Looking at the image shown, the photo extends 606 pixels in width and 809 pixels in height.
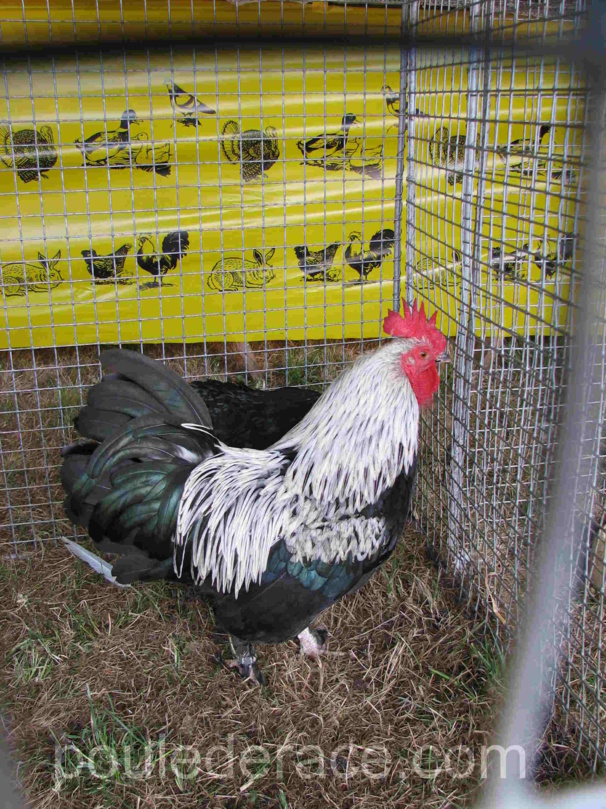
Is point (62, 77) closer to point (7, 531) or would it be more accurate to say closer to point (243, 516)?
point (7, 531)

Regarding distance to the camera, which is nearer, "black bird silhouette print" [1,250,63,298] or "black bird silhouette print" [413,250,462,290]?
"black bird silhouette print" [413,250,462,290]

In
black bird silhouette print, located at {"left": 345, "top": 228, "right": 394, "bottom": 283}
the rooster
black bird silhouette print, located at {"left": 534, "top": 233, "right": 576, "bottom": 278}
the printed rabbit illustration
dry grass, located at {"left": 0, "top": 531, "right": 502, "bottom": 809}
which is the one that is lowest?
dry grass, located at {"left": 0, "top": 531, "right": 502, "bottom": 809}

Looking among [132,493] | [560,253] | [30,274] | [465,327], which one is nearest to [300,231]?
[30,274]

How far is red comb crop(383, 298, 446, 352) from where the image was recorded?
108 inches

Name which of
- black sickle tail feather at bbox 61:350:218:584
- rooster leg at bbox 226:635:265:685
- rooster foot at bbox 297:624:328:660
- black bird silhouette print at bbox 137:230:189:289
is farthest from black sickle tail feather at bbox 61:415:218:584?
black bird silhouette print at bbox 137:230:189:289

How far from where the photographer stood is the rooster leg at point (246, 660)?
2.90 meters

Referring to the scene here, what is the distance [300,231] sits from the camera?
464 cm

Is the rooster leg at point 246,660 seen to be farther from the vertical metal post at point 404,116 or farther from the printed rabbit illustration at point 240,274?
the printed rabbit illustration at point 240,274

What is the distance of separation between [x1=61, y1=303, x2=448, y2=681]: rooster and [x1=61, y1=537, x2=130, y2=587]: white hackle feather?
0.83 m

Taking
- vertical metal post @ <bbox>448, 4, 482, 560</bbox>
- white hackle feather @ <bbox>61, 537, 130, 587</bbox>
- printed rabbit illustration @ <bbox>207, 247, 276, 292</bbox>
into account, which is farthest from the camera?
printed rabbit illustration @ <bbox>207, 247, 276, 292</bbox>

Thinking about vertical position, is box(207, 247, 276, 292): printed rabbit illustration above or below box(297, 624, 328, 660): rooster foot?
above

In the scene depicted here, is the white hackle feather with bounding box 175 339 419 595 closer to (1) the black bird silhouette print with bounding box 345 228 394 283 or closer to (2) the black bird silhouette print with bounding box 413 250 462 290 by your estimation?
(2) the black bird silhouette print with bounding box 413 250 462 290

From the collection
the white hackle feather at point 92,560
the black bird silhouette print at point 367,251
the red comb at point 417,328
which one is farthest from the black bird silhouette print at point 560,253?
the white hackle feather at point 92,560

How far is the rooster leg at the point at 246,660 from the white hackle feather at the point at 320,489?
0.41 meters
